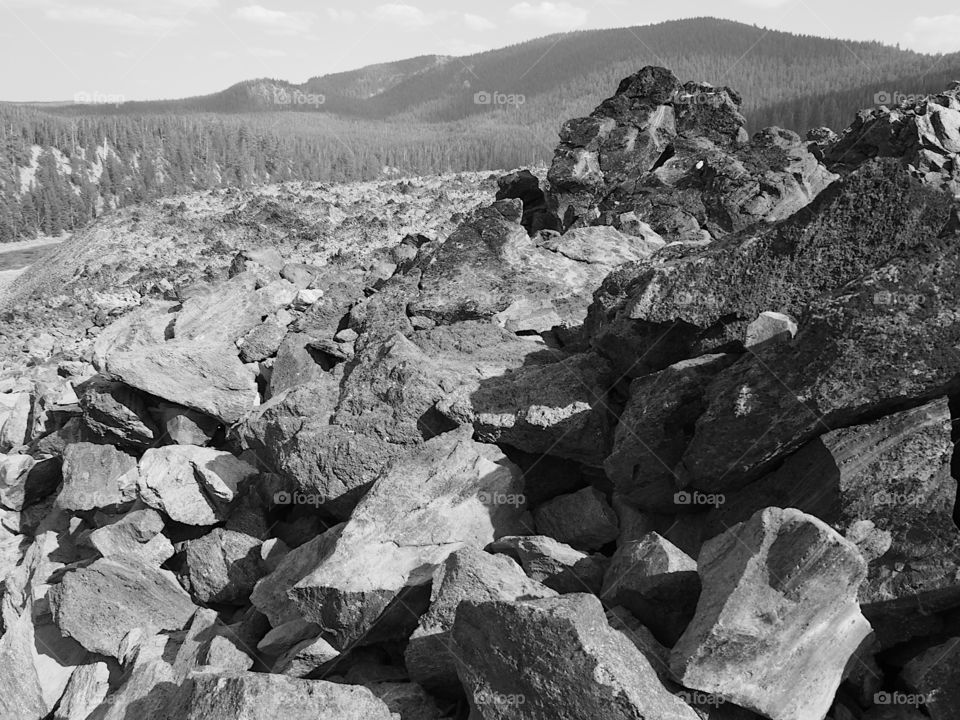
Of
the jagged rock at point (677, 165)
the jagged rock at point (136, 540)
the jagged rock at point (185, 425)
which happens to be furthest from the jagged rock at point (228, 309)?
the jagged rock at point (677, 165)

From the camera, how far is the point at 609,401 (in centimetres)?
959

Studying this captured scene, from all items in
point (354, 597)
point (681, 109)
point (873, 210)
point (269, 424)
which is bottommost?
point (354, 597)

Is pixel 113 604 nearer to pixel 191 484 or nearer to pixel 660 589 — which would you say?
pixel 191 484

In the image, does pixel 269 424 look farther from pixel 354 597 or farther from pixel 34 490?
pixel 34 490

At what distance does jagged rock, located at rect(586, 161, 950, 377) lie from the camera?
802cm

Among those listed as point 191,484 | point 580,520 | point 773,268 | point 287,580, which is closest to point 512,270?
point 773,268

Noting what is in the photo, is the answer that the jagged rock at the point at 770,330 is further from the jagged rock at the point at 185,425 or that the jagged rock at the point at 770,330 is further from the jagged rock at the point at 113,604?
the jagged rock at the point at 185,425

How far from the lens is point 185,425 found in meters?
12.4

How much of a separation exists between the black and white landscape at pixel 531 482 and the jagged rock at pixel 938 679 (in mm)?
23

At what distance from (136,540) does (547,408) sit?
21.1ft

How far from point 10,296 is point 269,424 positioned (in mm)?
42111

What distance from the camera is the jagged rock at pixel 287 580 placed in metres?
8.58

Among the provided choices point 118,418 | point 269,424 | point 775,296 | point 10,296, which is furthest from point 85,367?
point 10,296

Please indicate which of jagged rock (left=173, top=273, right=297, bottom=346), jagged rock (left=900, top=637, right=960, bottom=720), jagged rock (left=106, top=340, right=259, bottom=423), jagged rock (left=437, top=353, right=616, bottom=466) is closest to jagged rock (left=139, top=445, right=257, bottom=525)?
jagged rock (left=106, top=340, right=259, bottom=423)
